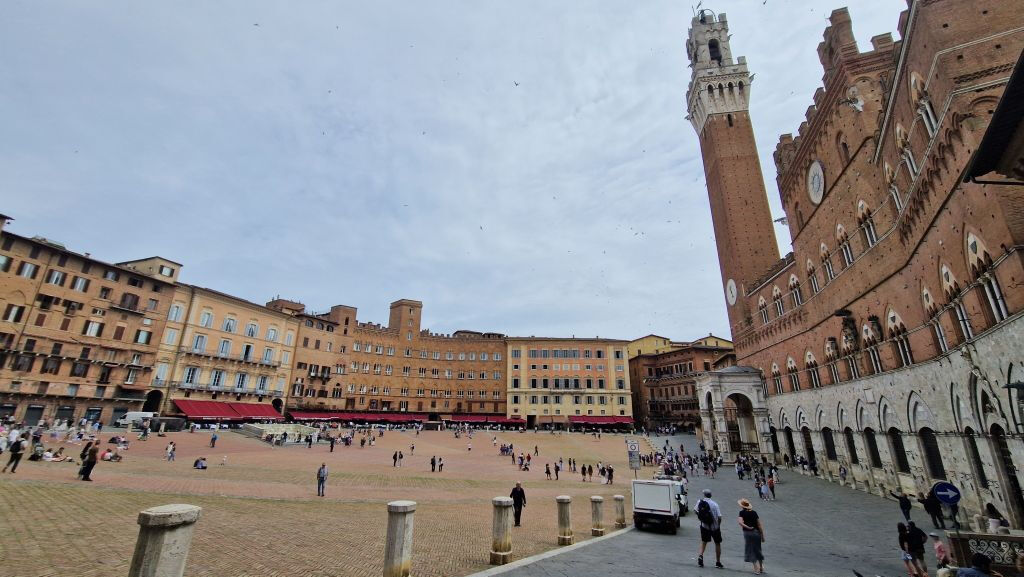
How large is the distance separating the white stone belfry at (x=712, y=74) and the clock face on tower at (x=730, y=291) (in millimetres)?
19532

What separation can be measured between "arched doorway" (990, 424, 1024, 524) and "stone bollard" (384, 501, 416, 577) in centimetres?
1745

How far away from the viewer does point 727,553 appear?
11711 millimetres

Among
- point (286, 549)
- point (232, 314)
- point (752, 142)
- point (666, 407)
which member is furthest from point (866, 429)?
point (232, 314)

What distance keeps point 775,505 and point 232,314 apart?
2084 inches

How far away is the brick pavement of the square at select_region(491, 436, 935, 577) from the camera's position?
9281 mm

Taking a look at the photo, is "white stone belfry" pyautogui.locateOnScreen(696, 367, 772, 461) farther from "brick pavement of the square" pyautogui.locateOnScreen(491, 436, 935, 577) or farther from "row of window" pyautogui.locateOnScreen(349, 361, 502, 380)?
"row of window" pyautogui.locateOnScreen(349, 361, 502, 380)

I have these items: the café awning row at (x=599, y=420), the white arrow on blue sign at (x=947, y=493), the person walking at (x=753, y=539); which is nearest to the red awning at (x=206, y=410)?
the café awning row at (x=599, y=420)

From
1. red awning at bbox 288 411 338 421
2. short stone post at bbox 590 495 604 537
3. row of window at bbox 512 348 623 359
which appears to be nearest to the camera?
short stone post at bbox 590 495 604 537

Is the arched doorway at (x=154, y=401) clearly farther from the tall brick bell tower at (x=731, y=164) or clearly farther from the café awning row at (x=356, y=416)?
the tall brick bell tower at (x=731, y=164)

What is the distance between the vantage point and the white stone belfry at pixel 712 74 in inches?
2018

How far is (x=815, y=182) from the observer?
2830cm

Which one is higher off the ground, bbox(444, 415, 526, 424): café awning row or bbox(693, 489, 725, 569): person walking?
bbox(444, 415, 526, 424): café awning row

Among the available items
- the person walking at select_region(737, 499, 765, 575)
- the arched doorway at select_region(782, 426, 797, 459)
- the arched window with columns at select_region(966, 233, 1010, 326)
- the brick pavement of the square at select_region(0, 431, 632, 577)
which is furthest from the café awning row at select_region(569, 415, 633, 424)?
the person walking at select_region(737, 499, 765, 575)

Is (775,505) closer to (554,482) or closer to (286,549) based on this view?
(554,482)
